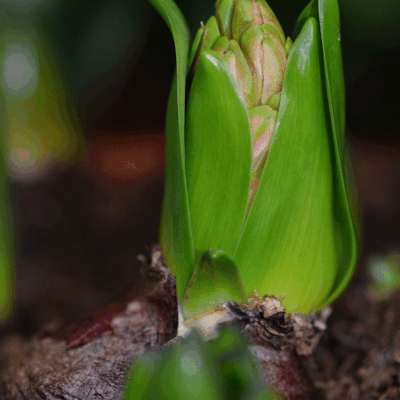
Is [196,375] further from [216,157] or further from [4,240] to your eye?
[4,240]

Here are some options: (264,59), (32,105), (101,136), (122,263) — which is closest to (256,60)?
(264,59)

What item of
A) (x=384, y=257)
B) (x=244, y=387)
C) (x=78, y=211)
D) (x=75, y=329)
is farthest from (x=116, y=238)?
(x=244, y=387)

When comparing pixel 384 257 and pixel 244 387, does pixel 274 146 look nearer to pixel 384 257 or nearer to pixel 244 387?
pixel 244 387

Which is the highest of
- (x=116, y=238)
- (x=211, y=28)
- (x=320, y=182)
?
(x=211, y=28)

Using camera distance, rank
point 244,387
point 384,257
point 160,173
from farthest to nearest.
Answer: point 160,173
point 384,257
point 244,387

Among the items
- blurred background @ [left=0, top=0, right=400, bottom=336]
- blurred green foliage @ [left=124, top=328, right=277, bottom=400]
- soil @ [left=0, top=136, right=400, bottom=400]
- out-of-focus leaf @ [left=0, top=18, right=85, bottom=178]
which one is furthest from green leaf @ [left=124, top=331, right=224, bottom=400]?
out-of-focus leaf @ [left=0, top=18, right=85, bottom=178]

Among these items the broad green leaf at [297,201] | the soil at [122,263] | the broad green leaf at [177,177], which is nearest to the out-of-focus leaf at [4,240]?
the soil at [122,263]

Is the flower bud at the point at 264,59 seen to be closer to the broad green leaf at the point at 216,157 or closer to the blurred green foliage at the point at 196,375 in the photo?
the broad green leaf at the point at 216,157
